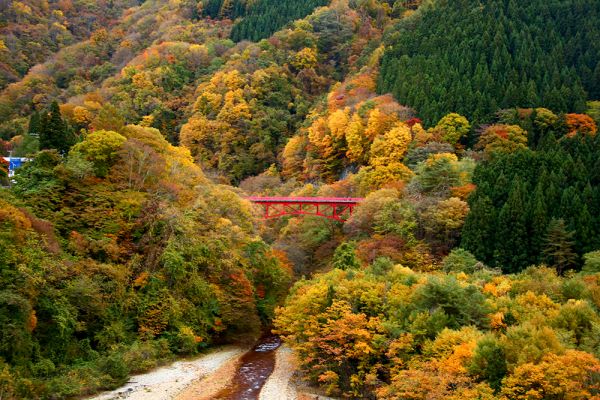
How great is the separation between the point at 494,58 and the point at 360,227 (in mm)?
31974

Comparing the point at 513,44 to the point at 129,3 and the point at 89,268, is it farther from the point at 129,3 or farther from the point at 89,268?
the point at 129,3

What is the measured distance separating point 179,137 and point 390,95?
1410 inches

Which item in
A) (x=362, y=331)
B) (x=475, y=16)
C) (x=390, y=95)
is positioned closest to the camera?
(x=362, y=331)

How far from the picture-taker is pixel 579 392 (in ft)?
73.6

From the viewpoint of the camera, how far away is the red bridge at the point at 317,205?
5553 cm

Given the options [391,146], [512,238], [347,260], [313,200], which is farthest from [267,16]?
[512,238]

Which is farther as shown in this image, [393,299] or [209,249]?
[209,249]

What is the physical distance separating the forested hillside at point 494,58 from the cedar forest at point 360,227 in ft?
0.99

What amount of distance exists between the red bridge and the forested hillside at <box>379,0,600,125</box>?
554 inches

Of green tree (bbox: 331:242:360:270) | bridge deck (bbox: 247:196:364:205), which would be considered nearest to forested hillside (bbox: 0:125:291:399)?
green tree (bbox: 331:242:360:270)

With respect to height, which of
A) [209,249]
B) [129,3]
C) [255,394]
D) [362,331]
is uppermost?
[129,3]

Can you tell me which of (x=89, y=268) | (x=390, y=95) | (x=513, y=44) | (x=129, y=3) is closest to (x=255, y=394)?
(x=89, y=268)

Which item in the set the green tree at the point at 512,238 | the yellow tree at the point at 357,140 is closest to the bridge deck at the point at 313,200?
the yellow tree at the point at 357,140

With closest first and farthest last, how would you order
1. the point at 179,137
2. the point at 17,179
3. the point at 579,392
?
the point at 579,392, the point at 17,179, the point at 179,137
